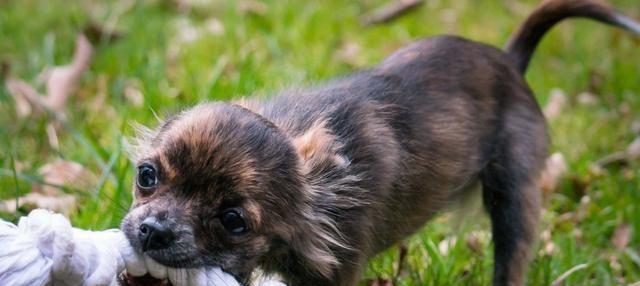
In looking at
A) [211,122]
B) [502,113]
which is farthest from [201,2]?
[211,122]

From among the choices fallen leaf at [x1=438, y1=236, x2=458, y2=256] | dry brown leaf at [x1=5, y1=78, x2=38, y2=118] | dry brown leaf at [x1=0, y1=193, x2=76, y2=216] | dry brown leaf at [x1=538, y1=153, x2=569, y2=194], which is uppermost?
dry brown leaf at [x1=0, y1=193, x2=76, y2=216]

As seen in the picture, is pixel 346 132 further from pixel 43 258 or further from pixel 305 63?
pixel 305 63

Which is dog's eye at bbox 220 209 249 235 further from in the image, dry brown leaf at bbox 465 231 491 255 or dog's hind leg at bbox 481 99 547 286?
dry brown leaf at bbox 465 231 491 255

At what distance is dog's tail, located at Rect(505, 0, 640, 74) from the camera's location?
4.46 meters

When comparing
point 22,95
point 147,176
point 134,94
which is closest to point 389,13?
point 134,94

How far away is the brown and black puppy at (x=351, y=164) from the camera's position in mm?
2900

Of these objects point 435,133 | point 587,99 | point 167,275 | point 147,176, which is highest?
point 147,176

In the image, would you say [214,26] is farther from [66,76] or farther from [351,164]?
[351,164]

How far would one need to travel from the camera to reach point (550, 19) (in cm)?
450

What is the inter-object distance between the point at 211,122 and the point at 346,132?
2.10 feet

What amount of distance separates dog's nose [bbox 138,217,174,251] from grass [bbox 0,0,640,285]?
3.10 ft

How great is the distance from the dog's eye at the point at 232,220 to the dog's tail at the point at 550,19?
2.07m

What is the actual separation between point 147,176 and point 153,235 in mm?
332

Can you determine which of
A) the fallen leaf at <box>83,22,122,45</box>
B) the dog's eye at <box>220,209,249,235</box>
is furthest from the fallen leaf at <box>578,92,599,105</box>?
the dog's eye at <box>220,209,249,235</box>
